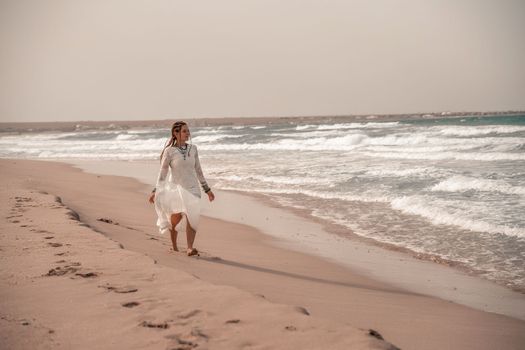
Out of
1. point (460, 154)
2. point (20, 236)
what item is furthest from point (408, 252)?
point (460, 154)

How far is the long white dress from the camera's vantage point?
597cm

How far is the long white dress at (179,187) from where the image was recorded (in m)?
5.97

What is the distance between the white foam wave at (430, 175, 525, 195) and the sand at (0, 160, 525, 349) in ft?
20.9

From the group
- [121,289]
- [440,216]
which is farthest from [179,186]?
[440,216]

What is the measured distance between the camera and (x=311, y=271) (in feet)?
18.9

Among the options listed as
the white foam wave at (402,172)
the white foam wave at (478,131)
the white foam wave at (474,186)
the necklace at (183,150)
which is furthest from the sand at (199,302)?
the white foam wave at (478,131)

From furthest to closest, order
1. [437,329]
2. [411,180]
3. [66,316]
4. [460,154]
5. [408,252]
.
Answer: [460,154] < [411,180] < [408,252] < [437,329] < [66,316]

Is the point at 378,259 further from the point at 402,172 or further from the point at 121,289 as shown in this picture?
the point at 402,172

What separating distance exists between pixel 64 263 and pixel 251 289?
6.30 ft

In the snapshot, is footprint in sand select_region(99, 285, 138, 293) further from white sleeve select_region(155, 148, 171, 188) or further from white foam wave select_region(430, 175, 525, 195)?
white foam wave select_region(430, 175, 525, 195)

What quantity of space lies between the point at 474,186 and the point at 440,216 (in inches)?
139

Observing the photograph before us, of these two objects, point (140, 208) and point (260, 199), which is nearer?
point (140, 208)

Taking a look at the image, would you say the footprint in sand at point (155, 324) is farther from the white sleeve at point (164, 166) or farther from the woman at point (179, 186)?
the white sleeve at point (164, 166)

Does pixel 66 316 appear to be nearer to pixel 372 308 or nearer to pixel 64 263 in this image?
pixel 64 263
